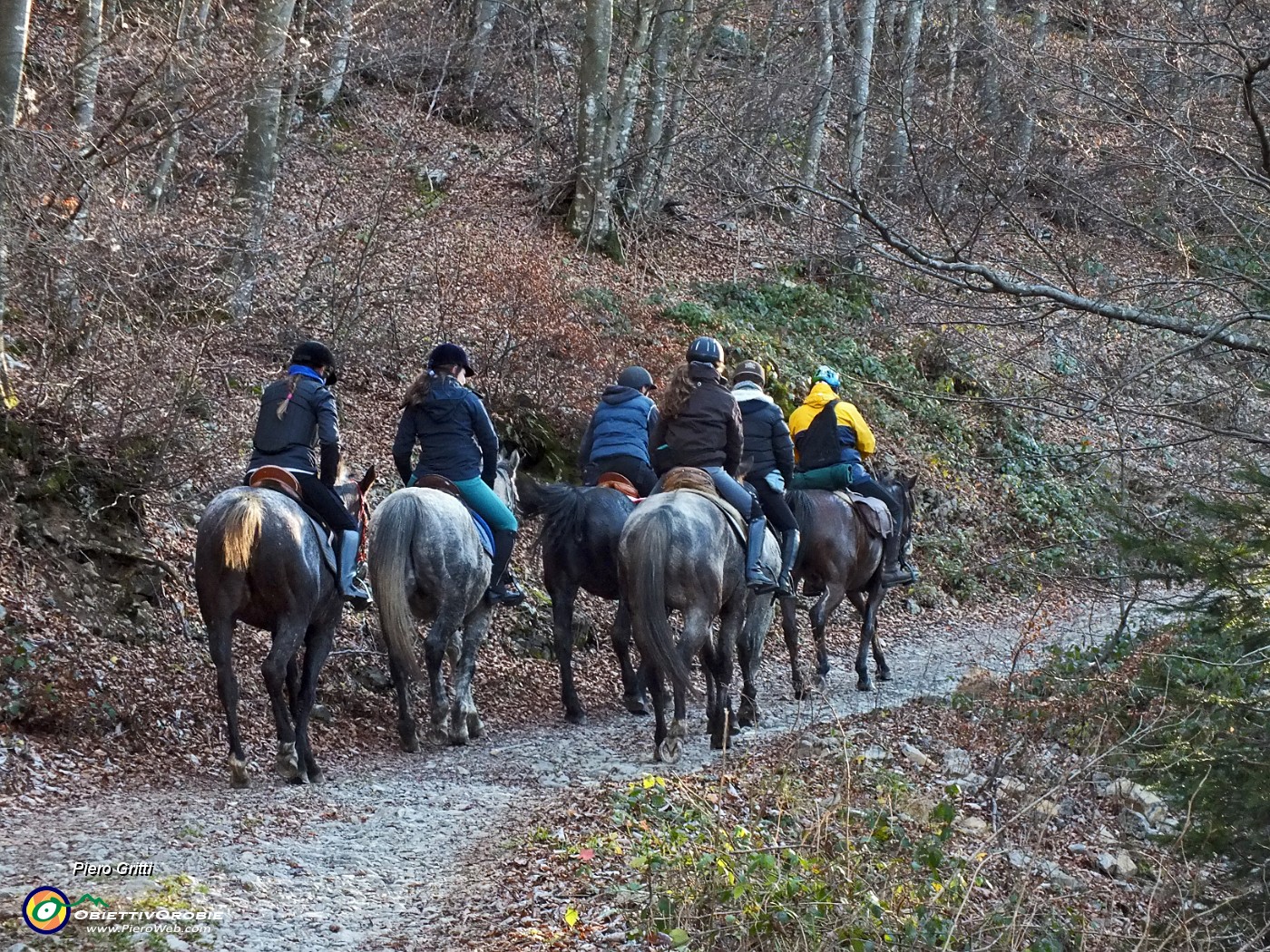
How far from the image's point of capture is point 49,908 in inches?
210

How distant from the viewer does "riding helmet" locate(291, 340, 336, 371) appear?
8.89 meters

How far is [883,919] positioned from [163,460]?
7.60 meters

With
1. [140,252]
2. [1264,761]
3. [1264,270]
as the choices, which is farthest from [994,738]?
[140,252]

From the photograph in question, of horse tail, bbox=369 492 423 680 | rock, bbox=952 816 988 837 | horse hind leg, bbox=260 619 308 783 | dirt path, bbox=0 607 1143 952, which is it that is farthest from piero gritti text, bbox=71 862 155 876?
rock, bbox=952 816 988 837

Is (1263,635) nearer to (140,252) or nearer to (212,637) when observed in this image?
(212,637)

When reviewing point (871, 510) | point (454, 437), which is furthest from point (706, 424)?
point (871, 510)

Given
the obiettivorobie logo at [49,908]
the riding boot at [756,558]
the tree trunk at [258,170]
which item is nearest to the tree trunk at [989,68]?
the riding boot at [756,558]

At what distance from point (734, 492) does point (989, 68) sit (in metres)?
3.77

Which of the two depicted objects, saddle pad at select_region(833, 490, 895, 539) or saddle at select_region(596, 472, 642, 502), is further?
saddle pad at select_region(833, 490, 895, 539)

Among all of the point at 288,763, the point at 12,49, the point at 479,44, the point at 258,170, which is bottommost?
the point at 288,763

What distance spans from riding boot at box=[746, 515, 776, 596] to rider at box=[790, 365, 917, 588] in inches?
115

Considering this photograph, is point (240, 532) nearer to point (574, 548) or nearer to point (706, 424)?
point (574, 548)

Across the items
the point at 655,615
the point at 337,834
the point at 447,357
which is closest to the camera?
the point at 337,834

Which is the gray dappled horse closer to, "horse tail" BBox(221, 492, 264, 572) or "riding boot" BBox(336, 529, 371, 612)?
"riding boot" BBox(336, 529, 371, 612)
